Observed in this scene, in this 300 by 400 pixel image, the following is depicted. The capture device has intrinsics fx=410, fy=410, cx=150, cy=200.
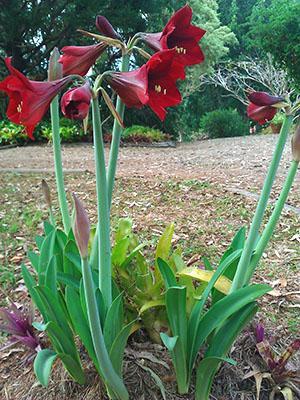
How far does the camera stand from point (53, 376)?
143 centimetres

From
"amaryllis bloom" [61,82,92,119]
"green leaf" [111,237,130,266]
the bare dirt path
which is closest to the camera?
"amaryllis bloom" [61,82,92,119]

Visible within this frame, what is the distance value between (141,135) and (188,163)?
3.40 meters

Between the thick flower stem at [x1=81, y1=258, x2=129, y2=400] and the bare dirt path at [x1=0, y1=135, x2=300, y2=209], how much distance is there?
249 centimetres

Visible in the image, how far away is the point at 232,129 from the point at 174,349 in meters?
11.0

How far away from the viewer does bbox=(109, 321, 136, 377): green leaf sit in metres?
1.13

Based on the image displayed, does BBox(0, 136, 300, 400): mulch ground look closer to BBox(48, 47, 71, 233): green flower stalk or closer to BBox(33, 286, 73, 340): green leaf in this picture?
BBox(33, 286, 73, 340): green leaf

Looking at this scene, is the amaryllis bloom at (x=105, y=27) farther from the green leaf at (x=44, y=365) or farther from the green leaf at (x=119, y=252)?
the green leaf at (x=44, y=365)

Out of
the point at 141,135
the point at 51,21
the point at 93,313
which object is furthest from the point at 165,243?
the point at 51,21

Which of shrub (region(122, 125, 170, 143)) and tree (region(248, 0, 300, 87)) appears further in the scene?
shrub (region(122, 125, 170, 143))

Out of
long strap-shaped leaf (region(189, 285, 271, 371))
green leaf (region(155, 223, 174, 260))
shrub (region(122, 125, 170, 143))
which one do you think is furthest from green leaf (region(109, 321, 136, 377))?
shrub (region(122, 125, 170, 143))

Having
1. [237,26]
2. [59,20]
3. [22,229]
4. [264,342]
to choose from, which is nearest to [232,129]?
[59,20]

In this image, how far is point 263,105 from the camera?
109 centimetres

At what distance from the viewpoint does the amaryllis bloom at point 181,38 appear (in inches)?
40.0

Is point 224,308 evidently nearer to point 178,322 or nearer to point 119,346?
point 178,322
